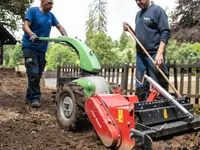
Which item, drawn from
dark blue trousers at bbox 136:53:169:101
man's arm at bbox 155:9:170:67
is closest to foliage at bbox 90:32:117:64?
dark blue trousers at bbox 136:53:169:101

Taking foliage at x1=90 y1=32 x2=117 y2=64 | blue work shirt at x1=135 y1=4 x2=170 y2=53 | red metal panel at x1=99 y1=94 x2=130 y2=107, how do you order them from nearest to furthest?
red metal panel at x1=99 y1=94 x2=130 y2=107, blue work shirt at x1=135 y1=4 x2=170 y2=53, foliage at x1=90 y1=32 x2=117 y2=64

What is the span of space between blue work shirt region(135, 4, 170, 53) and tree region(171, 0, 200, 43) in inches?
889

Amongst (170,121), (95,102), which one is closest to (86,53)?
(95,102)

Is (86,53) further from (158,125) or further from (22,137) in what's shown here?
(158,125)

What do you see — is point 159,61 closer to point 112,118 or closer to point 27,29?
point 112,118

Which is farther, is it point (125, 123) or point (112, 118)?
point (112, 118)

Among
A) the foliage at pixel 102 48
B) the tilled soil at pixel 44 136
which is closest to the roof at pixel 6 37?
the foliage at pixel 102 48

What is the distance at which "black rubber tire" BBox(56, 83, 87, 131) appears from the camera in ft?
11.9

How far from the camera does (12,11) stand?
73.4 feet

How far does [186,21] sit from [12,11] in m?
16.3

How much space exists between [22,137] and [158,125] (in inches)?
69.2

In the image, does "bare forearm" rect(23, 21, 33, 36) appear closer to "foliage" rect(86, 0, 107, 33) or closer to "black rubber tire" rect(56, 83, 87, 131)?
"black rubber tire" rect(56, 83, 87, 131)

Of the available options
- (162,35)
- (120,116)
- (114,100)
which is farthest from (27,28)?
(120,116)

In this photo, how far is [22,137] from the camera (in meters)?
3.66
